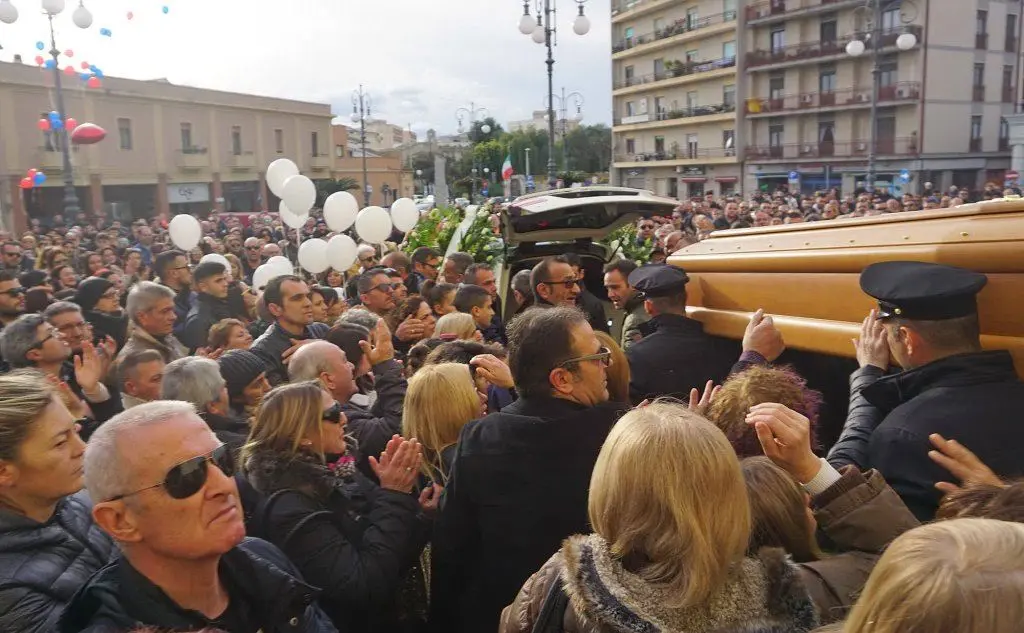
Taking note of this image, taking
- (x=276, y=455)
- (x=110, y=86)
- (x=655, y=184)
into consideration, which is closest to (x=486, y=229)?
(x=276, y=455)

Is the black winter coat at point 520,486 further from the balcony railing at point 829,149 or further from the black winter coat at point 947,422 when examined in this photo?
the balcony railing at point 829,149

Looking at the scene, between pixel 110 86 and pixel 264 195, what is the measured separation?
9.08 meters

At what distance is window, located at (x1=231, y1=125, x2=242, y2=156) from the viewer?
3675 cm

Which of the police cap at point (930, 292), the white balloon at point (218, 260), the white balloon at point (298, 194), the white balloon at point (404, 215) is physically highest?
the white balloon at point (298, 194)

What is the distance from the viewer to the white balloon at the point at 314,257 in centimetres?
817

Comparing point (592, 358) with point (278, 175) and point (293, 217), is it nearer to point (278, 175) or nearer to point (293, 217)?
point (293, 217)

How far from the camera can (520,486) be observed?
2.22m

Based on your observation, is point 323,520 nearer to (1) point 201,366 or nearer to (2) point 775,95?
(1) point 201,366

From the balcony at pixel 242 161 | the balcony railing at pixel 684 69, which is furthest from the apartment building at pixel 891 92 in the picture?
the balcony at pixel 242 161

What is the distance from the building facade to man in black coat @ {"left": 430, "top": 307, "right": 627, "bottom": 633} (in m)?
30.4

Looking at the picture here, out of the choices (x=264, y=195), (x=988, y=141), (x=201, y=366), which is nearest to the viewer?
(x=201, y=366)

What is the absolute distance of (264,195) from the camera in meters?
38.2

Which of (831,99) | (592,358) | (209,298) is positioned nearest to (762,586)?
(592,358)

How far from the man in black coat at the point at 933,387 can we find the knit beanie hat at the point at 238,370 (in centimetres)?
278
